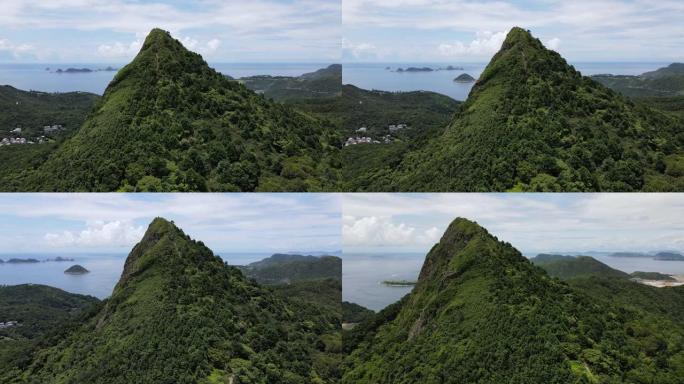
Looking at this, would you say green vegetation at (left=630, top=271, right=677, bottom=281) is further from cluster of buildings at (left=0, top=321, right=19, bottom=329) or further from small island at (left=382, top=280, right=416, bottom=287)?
cluster of buildings at (left=0, top=321, right=19, bottom=329)

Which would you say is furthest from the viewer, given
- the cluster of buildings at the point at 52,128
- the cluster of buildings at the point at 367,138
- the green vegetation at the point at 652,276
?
the cluster of buildings at the point at 52,128

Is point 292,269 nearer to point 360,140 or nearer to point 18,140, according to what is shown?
point 360,140

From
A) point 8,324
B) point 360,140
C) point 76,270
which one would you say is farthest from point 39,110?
point 360,140

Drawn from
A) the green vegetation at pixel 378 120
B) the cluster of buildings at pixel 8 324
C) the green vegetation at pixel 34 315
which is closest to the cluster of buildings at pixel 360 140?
the green vegetation at pixel 378 120

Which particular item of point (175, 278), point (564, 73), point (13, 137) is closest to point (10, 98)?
point (13, 137)

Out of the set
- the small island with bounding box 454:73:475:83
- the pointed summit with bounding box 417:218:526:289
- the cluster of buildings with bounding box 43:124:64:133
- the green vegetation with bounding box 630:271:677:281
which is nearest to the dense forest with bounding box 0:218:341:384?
the pointed summit with bounding box 417:218:526:289

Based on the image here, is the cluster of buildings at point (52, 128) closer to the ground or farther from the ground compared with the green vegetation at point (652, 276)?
Result: farther from the ground

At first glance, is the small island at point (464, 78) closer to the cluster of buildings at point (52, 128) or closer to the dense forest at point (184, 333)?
the dense forest at point (184, 333)
